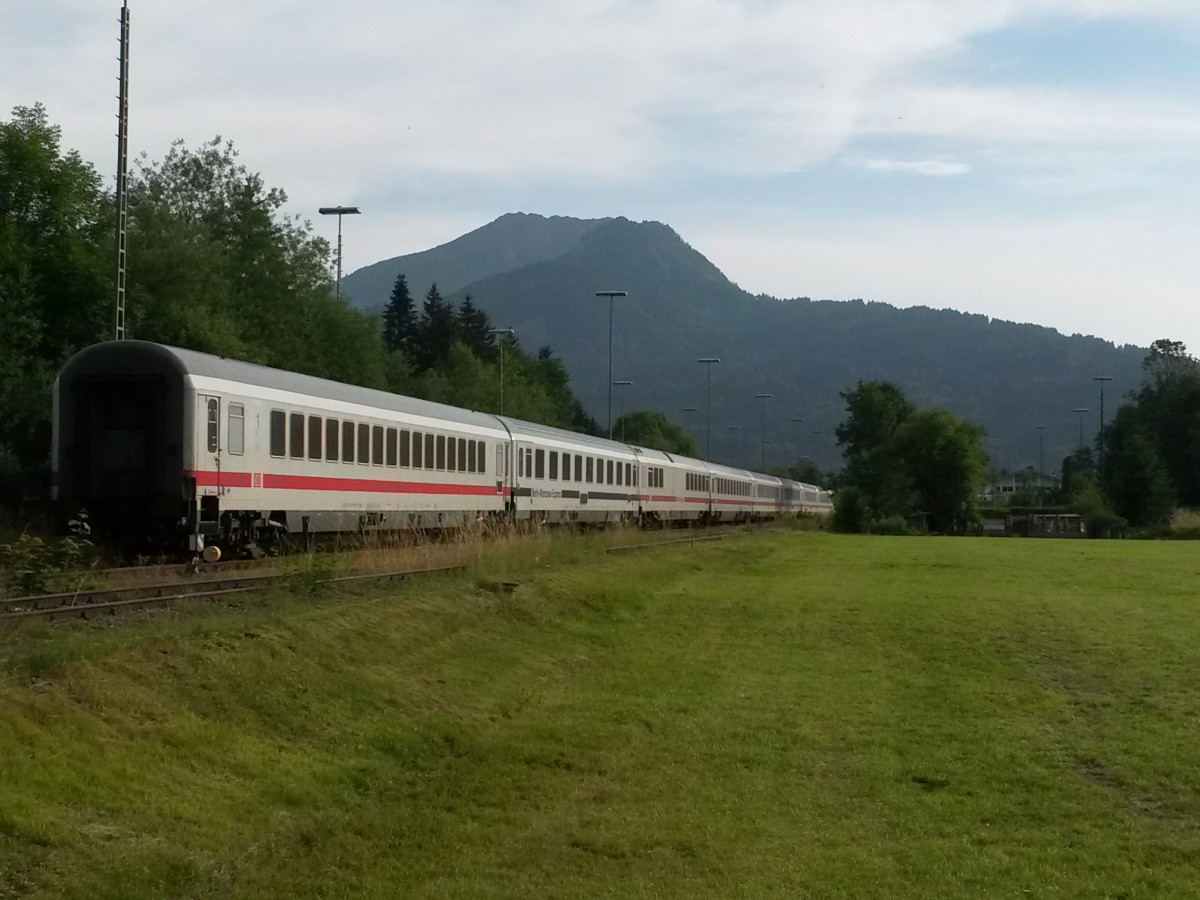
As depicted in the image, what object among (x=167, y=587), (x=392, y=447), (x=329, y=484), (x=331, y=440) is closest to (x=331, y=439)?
(x=331, y=440)

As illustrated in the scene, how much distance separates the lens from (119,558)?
23.0 metres

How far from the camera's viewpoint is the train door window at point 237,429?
22.4 m

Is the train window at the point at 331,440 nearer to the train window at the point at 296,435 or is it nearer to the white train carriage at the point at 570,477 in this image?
the train window at the point at 296,435

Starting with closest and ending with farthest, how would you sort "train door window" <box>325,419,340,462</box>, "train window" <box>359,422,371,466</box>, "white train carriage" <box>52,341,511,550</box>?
"white train carriage" <box>52,341,511,550</box> < "train door window" <box>325,419,340,462</box> < "train window" <box>359,422,371,466</box>

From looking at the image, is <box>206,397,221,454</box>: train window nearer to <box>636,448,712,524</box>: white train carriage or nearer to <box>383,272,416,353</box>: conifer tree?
<box>636,448,712,524</box>: white train carriage

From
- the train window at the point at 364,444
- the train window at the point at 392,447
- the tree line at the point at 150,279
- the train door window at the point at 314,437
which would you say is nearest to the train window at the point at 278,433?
the train door window at the point at 314,437

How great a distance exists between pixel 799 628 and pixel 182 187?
45.7 metres

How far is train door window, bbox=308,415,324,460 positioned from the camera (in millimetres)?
25191

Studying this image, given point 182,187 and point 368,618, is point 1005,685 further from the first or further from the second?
point 182,187

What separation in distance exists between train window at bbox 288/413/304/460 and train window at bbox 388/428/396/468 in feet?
13.8

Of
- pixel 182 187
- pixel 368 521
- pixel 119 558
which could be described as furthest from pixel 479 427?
pixel 182 187

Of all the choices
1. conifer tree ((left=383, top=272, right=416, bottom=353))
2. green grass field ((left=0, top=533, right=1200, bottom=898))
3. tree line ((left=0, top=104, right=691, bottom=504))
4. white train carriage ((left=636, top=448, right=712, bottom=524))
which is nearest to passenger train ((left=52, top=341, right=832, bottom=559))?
green grass field ((left=0, top=533, right=1200, bottom=898))

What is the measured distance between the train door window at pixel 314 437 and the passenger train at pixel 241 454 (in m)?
0.04

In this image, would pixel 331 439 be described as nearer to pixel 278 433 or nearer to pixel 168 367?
pixel 278 433
